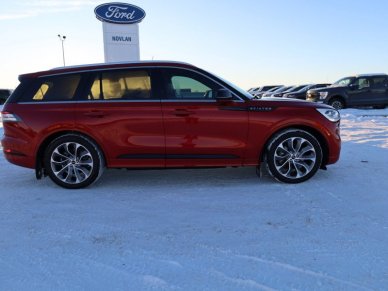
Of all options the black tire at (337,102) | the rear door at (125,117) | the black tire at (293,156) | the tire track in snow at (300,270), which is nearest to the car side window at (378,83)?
the black tire at (337,102)

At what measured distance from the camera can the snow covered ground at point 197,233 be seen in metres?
2.57

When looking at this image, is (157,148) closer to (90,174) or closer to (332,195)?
(90,174)

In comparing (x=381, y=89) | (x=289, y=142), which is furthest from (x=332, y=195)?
(x=381, y=89)

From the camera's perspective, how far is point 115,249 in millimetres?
3039

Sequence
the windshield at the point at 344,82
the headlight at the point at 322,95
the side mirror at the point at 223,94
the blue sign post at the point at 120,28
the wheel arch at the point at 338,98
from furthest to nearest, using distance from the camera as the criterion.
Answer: the windshield at the point at 344,82 < the wheel arch at the point at 338,98 < the headlight at the point at 322,95 < the blue sign post at the point at 120,28 < the side mirror at the point at 223,94

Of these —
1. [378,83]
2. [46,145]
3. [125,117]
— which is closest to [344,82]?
[378,83]

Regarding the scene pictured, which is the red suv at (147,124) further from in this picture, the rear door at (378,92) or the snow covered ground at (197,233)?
the rear door at (378,92)

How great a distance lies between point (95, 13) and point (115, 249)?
14.6 metres

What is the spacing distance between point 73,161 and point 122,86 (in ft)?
3.85

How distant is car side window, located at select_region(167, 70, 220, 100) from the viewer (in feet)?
15.8

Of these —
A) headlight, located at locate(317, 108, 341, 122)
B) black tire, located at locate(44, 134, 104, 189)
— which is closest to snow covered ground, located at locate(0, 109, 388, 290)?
black tire, located at locate(44, 134, 104, 189)

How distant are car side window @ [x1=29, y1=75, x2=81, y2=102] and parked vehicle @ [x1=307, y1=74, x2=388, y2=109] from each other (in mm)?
14794

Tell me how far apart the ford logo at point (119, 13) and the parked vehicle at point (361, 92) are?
9.12m

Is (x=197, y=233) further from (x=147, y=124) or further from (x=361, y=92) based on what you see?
(x=361, y=92)
